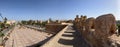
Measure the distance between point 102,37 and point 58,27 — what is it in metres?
28.6

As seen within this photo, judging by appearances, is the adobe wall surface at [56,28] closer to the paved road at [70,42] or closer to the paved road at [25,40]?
the paved road at [25,40]

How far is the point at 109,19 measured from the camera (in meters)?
4.82

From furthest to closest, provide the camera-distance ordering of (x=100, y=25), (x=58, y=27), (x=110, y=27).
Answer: (x=58, y=27) < (x=100, y=25) < (x=110, y=27)

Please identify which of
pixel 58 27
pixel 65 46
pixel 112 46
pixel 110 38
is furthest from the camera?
pixel 58 27

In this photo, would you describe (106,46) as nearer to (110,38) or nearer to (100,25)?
(110,38)

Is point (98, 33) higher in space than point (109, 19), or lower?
lower

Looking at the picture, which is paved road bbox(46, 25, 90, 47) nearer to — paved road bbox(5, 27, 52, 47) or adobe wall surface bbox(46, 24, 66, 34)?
paved road bbox(5, 27, 52, 47)

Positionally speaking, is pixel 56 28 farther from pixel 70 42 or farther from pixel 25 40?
pixel 70 42

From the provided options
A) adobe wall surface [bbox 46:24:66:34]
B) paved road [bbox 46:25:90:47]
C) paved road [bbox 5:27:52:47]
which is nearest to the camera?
paved road [bbox 46:25:90:47]

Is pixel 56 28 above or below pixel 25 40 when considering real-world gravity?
above

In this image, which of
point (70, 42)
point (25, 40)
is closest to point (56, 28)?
point (25, 40)

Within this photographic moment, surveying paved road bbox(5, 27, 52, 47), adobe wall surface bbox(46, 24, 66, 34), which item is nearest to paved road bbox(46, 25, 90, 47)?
paved road bbox(5, 27, 52, 47)

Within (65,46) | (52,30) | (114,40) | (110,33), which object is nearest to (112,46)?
(114,40)

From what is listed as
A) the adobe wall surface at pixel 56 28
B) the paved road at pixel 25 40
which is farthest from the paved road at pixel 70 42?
the adobe wall surface at pixel 56 28
